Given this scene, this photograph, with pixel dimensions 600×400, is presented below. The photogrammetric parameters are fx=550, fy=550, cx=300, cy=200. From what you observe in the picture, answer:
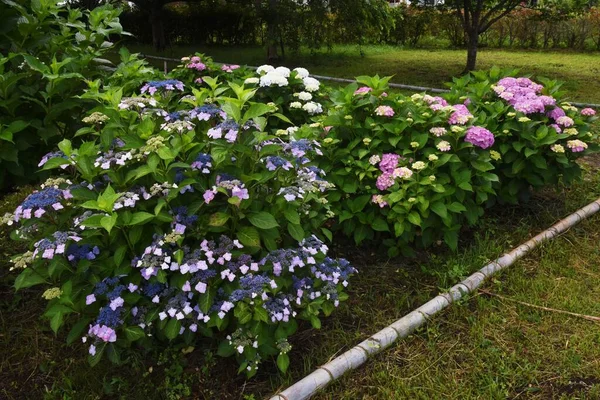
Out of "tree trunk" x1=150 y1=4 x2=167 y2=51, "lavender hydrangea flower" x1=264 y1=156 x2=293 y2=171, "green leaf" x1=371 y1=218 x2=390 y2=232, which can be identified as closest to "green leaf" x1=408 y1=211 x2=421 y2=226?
"green leaf" x1=371 y1=218 x2=390 y2=232

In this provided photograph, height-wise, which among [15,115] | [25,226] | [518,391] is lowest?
[518,391]

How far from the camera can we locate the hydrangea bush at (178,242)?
2057mm

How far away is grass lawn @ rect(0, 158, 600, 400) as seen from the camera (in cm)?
226

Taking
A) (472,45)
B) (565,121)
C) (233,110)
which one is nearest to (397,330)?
(233,110)

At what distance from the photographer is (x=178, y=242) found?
2.04 m

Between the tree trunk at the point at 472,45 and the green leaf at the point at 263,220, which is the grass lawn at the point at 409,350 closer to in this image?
the green leaf at the point at 263,220

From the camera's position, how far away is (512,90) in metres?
3.72

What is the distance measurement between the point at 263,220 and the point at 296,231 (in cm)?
17

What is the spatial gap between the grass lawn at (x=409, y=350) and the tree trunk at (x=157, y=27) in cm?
1272

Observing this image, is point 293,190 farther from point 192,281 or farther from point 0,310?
point 0,310

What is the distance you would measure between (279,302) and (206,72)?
272cm

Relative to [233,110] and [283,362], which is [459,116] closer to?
[233,110]

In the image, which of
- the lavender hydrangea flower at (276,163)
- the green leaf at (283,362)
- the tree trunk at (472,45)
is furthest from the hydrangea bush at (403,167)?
the tree trunk at (472,45)

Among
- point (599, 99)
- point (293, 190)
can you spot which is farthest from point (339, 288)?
point (599, 99)
